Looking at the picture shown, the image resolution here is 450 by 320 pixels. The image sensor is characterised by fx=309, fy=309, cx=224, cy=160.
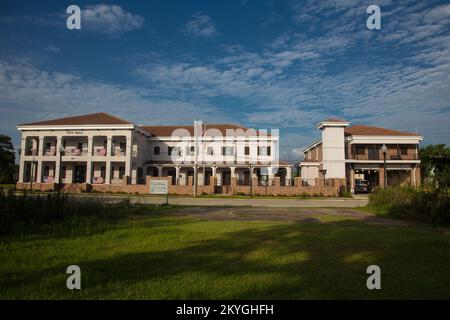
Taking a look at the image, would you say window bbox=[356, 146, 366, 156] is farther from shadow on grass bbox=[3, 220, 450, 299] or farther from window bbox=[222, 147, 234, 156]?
shadow on grass bbox=[3, 220, 450, 299]

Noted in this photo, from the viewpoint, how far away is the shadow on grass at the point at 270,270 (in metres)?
3.58

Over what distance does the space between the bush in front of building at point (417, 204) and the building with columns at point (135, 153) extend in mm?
20645

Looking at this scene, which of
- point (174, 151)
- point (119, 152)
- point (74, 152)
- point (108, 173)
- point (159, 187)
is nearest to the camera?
point (159, 187)

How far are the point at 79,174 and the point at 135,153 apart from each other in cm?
812

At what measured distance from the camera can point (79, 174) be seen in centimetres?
3931

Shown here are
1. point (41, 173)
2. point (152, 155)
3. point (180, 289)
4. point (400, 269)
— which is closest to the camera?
point (180, 289)

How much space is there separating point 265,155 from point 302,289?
35.7 meters

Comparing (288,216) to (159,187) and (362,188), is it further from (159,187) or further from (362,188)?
(362,188)

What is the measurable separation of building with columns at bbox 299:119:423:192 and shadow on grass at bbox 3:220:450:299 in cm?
2975

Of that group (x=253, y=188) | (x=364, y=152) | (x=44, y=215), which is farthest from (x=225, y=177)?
(x=44, y=215)

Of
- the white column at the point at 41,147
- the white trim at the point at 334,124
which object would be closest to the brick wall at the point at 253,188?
the white column at the point at 41,147
